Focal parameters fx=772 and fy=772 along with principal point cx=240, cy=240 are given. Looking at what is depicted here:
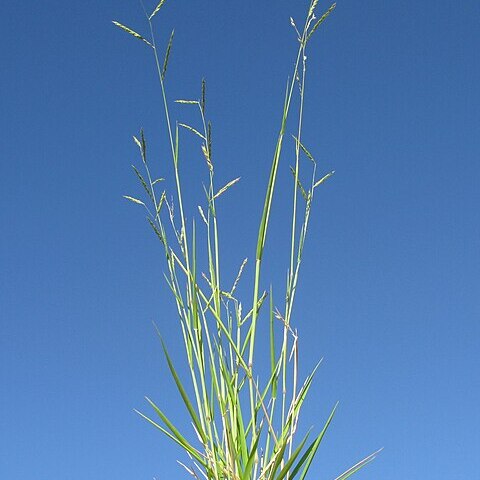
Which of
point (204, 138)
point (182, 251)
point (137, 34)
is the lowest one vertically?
point (182, 251)

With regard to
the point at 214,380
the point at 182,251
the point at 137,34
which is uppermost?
the point at 137,34

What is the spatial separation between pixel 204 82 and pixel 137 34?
0.55 feet

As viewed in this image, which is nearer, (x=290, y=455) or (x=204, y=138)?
(x=290, y=455)

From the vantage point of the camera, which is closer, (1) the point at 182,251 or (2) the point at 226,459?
(2) the point at 226,459

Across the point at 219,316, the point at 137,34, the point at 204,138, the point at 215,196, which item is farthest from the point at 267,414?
the point at 137,34

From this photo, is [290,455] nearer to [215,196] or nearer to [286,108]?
[215,196]

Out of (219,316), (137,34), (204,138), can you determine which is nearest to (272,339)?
(219,316)

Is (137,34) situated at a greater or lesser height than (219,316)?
greater

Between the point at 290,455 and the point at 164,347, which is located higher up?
the point at 164,347

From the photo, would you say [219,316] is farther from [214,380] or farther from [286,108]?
[286,108]

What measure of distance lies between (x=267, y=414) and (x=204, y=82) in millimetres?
620

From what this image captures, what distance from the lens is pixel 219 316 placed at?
1.40 m

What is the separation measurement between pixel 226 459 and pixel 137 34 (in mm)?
808

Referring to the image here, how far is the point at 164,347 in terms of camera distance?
133 centimetres
